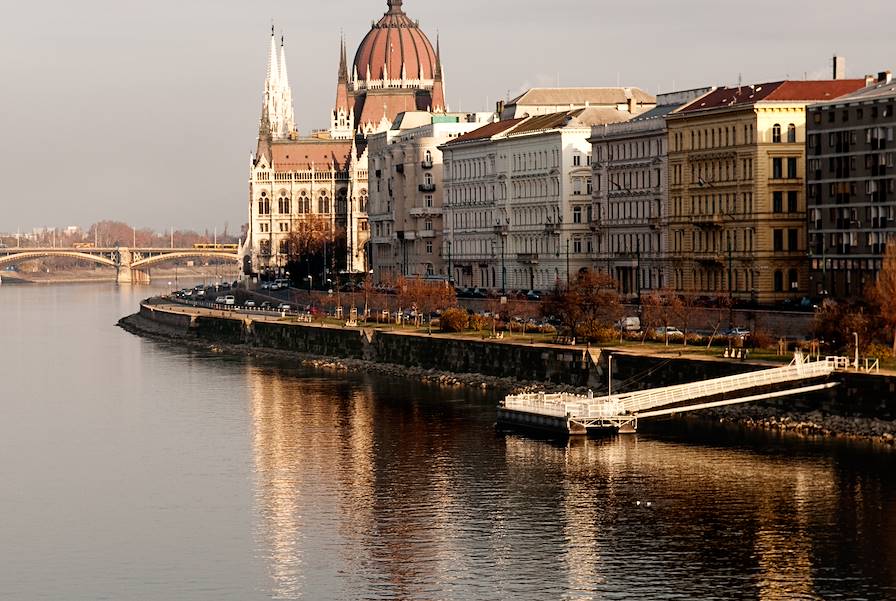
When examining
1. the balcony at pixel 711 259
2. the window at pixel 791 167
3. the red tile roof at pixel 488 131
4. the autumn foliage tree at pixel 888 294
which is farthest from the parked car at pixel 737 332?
the red tile roof at pixel 488 131

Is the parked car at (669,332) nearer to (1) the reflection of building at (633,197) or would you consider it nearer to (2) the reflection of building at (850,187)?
(2) the reflection of building at (850,187)

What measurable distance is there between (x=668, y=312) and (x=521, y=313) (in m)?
16.8

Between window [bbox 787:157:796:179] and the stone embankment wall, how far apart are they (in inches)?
802

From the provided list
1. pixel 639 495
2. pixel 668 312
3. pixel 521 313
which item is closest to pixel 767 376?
pixel 639 495

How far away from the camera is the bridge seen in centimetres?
7556

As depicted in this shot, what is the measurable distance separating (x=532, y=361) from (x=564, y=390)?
5123 mm

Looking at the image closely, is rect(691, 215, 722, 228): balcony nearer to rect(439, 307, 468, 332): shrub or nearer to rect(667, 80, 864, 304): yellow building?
rect(667, 80, 864, 304): yellow building

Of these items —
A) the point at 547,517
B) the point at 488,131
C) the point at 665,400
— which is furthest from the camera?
the point at 488,131

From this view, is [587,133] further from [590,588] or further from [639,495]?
[590,588]

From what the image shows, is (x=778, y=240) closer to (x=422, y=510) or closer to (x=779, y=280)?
(x=779, y=280)

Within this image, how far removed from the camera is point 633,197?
127m

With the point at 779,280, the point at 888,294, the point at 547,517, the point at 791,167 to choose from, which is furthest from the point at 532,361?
the point at 547,517

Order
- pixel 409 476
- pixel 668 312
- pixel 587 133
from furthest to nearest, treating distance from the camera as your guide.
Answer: pixel 587 133 < pixel 668 312 < pixel 409 476

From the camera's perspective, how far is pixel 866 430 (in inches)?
2842
